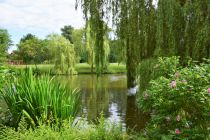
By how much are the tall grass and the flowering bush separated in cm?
162

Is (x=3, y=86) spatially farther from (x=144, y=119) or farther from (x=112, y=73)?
(x=112, y=73)

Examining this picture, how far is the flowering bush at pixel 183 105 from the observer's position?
11.5 ft

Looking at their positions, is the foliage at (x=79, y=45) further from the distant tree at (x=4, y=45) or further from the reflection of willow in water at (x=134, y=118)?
the reflection of willow in water at (x=134, y=118)

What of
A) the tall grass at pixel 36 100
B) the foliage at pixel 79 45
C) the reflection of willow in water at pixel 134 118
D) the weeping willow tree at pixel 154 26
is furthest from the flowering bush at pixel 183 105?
the foliage at pixel 79 45

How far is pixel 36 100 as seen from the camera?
4.91 meters

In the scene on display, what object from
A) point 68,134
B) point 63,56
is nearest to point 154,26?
point 68,134

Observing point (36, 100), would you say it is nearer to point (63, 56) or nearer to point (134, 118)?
point (134, 118)

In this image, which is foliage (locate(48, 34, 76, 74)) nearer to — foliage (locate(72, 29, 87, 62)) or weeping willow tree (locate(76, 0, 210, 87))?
foliage (locate(72, 29, 87, 62))

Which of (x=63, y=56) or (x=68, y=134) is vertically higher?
(x=63, y=56)

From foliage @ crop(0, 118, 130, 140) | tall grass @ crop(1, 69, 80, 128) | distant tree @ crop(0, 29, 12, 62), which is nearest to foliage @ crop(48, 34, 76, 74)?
distant tree @ crop(0, 29, 12, 62)

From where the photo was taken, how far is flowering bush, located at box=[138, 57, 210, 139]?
3.52 meters

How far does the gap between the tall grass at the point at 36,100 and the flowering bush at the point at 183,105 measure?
1.62m

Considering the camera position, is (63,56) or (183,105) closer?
(183,105)

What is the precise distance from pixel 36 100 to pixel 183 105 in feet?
7.22
